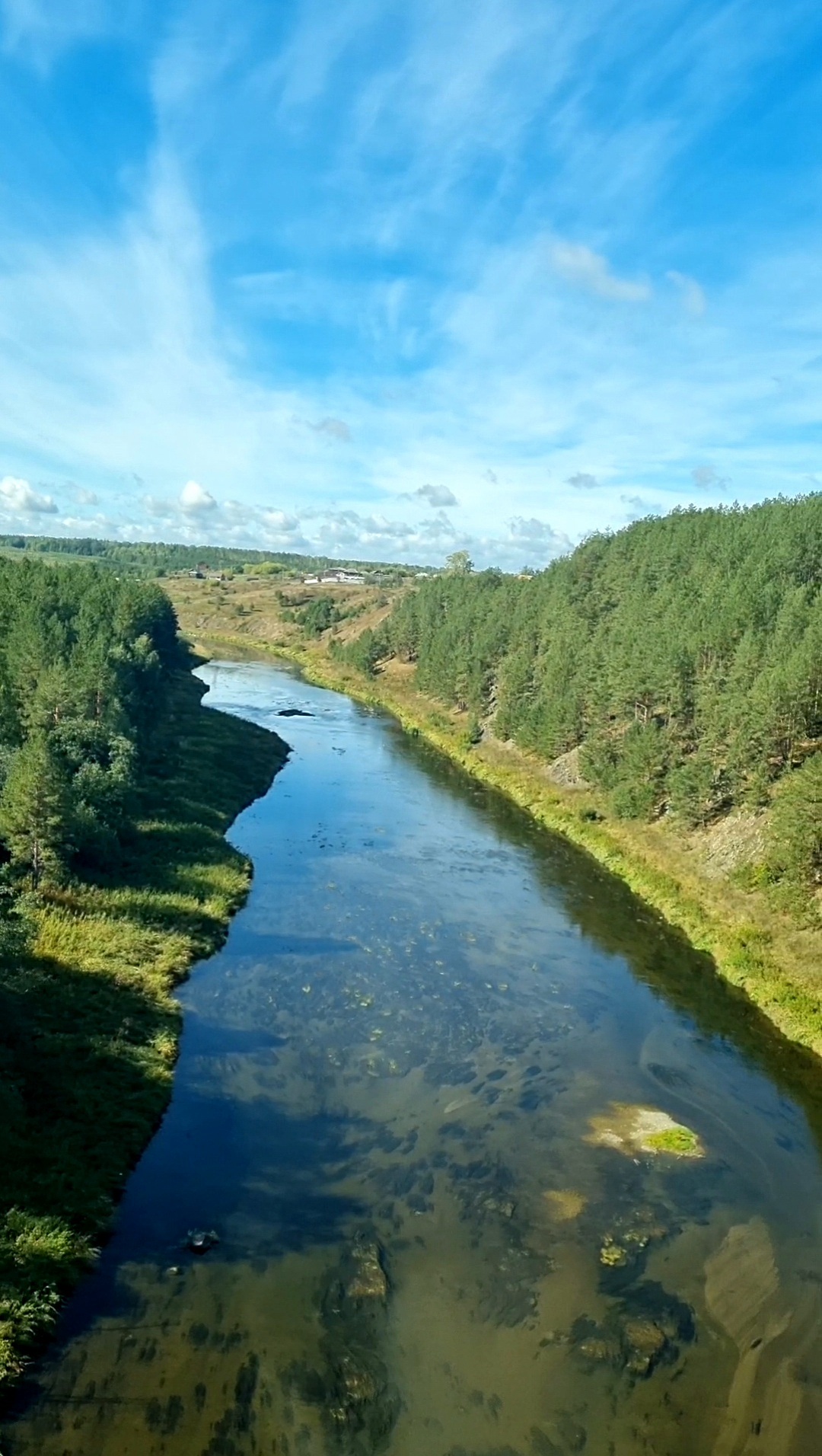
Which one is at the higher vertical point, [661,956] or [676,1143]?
[661,956]

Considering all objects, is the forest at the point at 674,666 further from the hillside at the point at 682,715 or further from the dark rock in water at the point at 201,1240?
the dark rock in water at the point at 201,1240

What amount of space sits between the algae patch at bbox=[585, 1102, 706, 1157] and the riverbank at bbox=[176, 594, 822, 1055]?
31.6 ft

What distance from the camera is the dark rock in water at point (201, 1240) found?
22672 millimetres

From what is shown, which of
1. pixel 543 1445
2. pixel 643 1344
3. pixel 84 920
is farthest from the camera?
pixel 84 920

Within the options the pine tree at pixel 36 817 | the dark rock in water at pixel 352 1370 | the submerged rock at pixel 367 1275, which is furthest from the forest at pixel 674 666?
the pine tree at pixel 36 817

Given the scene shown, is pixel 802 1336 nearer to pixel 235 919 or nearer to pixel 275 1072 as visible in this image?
pixel 275 1072

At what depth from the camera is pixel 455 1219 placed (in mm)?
24922

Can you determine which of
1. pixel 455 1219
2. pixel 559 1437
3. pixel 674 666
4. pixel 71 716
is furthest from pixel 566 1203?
pixel 674 666

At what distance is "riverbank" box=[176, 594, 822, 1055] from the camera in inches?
1594

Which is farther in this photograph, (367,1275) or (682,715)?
(682,715)

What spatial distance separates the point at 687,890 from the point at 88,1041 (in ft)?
117

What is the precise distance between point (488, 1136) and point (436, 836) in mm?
34974

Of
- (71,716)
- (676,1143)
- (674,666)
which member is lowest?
(676,1143)

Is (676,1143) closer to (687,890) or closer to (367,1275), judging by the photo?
(367,1275)
